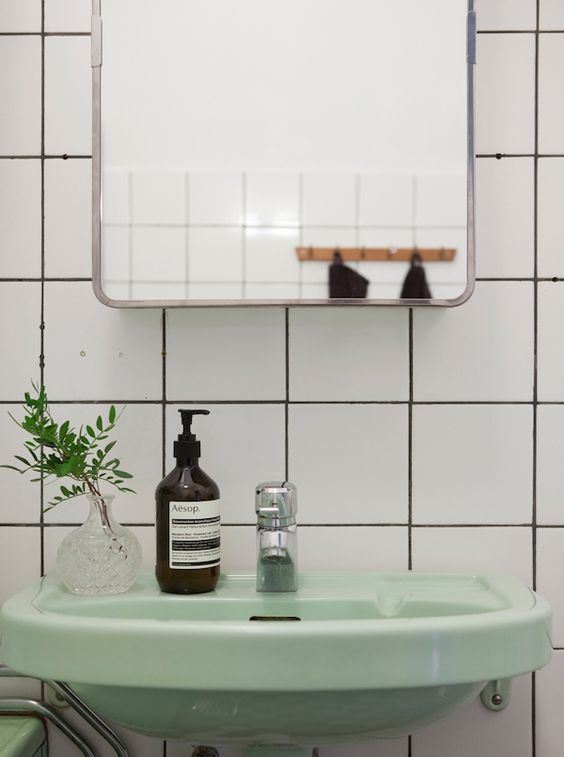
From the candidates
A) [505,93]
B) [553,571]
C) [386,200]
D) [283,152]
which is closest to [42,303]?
[283,152]

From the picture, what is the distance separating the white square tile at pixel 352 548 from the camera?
1217mm

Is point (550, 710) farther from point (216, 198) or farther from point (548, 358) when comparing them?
point (216, 198)

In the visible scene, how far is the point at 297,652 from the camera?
845mm

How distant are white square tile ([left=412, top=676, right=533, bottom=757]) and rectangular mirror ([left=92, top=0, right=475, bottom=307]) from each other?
624 mm

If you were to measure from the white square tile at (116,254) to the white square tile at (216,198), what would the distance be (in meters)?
0.10

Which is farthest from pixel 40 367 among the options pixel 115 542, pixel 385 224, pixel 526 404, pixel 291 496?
pixel 526 404

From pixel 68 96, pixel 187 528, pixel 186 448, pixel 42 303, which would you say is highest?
pixel 68 96

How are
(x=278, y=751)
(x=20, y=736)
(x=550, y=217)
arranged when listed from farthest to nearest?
(x=550, y=217)
(x=20, y=736)
(x=278, y=751)

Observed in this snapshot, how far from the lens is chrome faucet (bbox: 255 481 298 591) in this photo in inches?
42.3

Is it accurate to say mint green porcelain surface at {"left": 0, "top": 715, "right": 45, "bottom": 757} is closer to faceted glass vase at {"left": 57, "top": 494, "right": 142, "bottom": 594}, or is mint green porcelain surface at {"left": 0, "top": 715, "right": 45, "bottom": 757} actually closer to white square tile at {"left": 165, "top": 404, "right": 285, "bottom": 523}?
faceted glass vase at {"left": 57, "top": 494, "right": 142, "bottom": 594}

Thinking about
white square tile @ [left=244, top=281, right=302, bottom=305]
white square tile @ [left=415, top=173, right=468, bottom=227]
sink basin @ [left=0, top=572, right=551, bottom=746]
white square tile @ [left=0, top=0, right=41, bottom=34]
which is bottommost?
sink basin @ [left=0, top=572, right=551, bottom=746]

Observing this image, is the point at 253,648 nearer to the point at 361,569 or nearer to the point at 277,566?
the point at 277,566

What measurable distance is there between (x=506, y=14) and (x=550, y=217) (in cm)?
31

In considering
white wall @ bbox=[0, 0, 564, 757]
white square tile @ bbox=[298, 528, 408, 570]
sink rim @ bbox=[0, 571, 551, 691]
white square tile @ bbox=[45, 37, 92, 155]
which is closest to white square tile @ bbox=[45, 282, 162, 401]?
white wall @ bbox=[0, 0, 564, 757]
